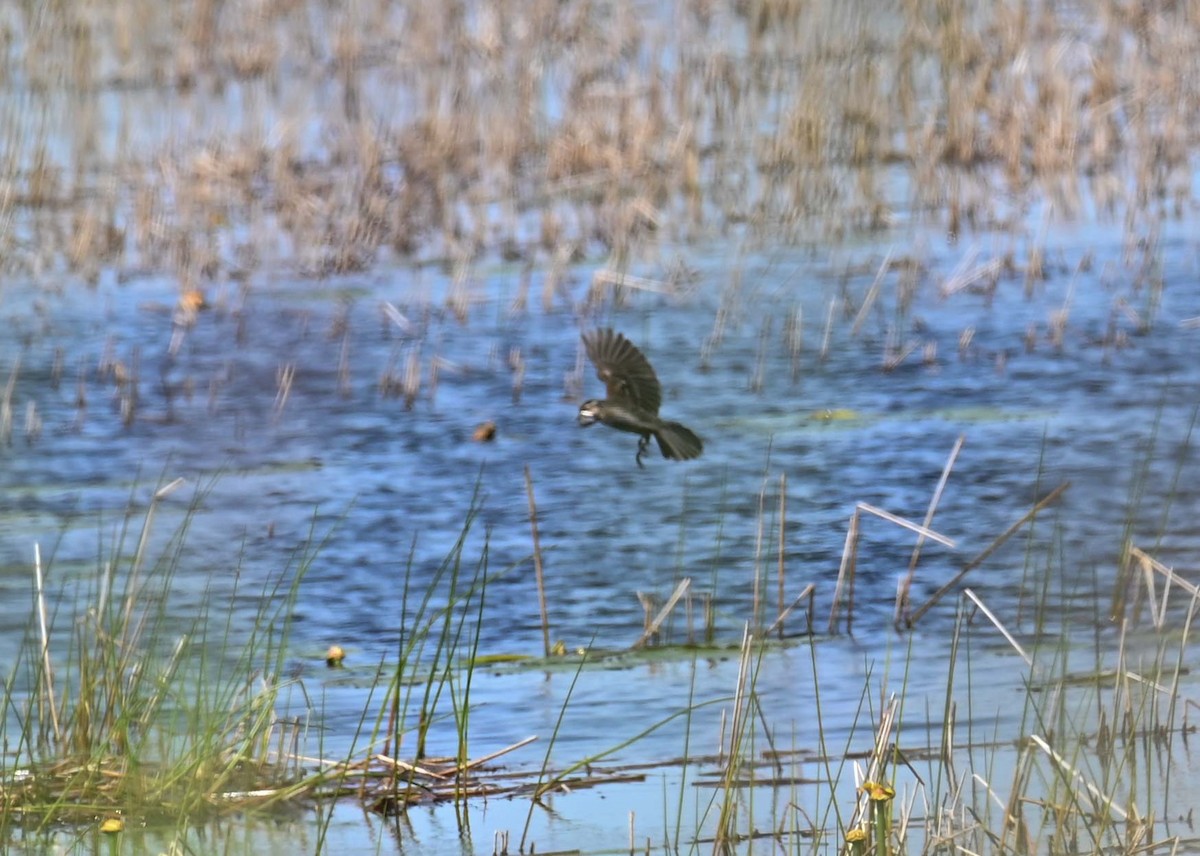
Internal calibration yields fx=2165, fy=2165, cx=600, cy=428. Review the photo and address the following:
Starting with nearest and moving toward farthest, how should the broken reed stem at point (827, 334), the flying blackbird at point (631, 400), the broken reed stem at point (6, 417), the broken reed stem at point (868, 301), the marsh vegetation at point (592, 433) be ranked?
the marsh vegetation at point (592, 433) < the flying blackbird at point (631, 400) < the broken reed stem at point (6, 417) < the broken reed stem at point (827, 334) < the broken reed stem at point (868, 301)

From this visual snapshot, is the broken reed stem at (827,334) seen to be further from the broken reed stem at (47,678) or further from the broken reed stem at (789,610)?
the broken reed stem at (47,678)

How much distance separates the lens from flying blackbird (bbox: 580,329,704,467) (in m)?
4.28

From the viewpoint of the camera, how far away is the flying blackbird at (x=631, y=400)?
4277mm

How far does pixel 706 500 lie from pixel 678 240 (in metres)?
2.77

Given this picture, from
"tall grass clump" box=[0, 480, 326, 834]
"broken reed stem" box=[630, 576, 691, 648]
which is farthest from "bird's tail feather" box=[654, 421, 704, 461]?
"tall grass clump" box=[0, 480, 326, 834]

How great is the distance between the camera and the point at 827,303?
7.03m

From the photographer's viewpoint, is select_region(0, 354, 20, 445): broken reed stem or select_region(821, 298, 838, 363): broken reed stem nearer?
select_region(0, 354, 20, 445): broken reed stem

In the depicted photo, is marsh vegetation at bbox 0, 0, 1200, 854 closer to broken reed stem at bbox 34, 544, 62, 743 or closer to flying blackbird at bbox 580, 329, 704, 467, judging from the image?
broken reed stem at bbox 34, 544, 62, 743

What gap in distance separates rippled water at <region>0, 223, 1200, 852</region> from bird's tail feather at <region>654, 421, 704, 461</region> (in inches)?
5.6

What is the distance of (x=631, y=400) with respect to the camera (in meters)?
4.35

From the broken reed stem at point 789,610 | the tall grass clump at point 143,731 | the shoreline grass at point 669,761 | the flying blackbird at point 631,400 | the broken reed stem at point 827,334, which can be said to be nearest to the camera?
the shoreline grass at point 669,761

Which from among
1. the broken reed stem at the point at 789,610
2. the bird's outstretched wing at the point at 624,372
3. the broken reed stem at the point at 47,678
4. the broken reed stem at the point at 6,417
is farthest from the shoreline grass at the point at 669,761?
the broken reed stem at the point at 6,417

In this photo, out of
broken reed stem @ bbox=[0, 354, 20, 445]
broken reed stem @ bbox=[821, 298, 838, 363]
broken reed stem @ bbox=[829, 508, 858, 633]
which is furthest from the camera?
broken reed stem @ bbox=[821, 298, 838, 363]

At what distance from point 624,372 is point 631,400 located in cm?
6
